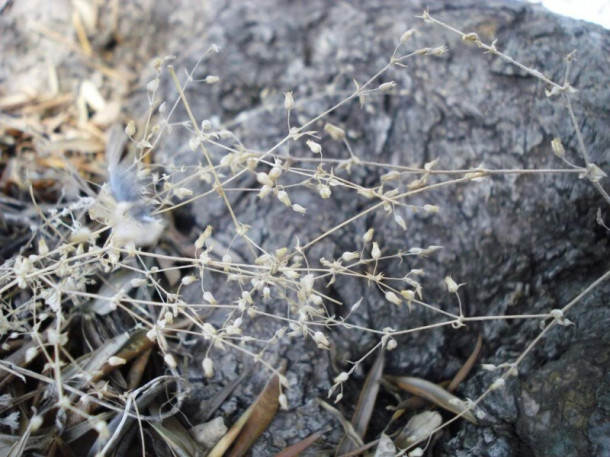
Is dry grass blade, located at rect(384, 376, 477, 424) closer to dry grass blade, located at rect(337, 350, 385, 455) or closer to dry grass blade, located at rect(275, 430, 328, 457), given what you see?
dry grass blade, located at rect(337, 350, 385, 455)

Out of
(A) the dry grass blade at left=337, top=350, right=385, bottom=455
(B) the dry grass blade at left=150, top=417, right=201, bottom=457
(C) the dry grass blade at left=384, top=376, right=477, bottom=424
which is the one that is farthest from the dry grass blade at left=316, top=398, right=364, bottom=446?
(B) the dry grass blade at left=150, top=417, right=201, bottom=457

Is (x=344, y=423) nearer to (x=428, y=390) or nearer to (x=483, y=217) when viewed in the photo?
(x=428, y=390)

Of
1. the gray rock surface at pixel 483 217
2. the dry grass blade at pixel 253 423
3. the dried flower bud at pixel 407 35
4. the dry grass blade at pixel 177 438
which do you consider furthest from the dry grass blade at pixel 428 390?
the dried flower bud at pixel 407 35

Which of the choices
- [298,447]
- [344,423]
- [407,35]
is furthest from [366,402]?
[407,35]

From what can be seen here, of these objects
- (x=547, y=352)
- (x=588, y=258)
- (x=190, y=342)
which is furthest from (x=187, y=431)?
(x=588, y=258)

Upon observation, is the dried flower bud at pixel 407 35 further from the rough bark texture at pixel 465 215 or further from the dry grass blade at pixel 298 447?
the dry grass blade at pixel 298 447

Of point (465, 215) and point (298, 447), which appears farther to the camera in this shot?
point (465, 215)

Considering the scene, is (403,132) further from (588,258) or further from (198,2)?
(198,2)
